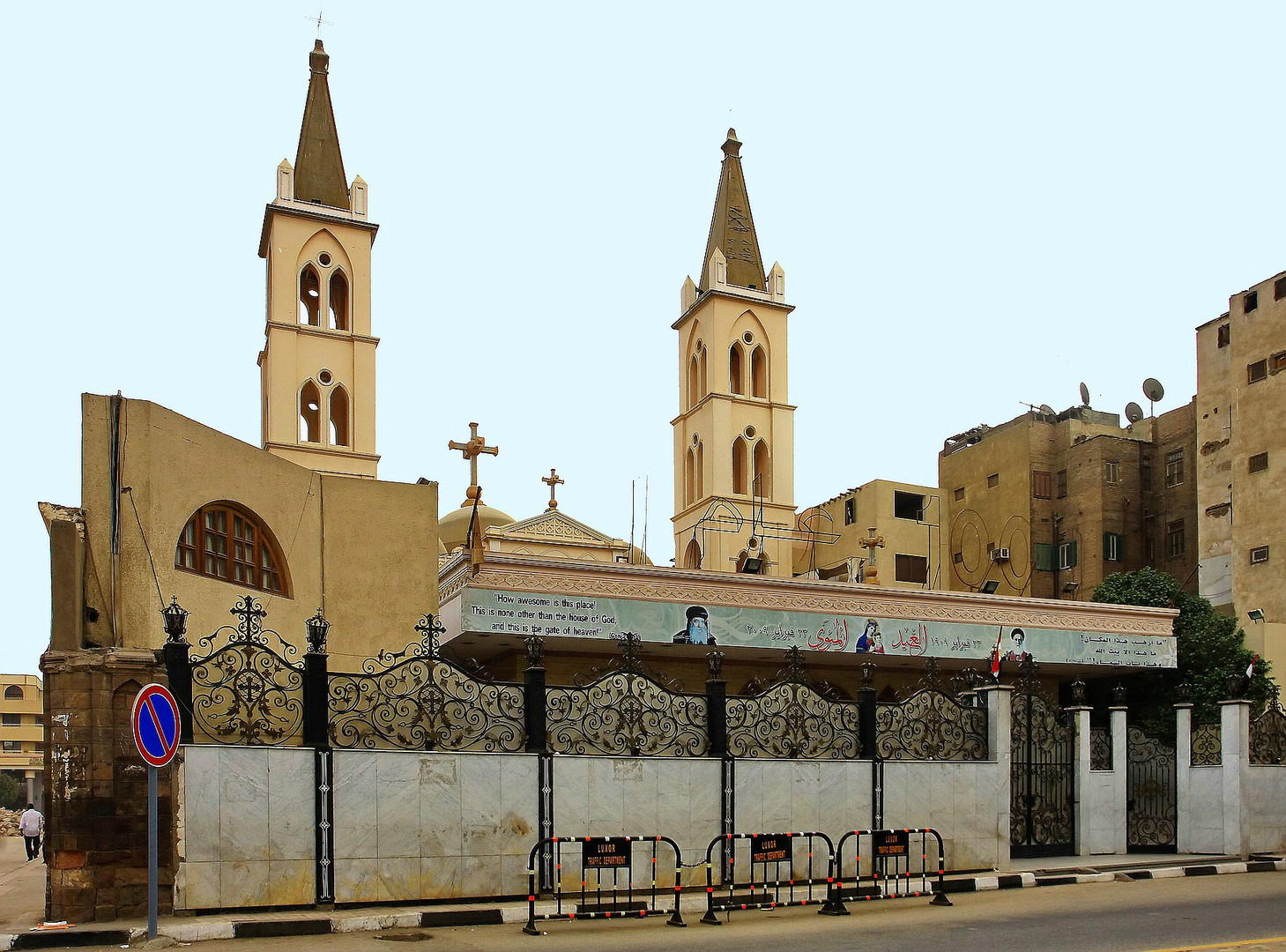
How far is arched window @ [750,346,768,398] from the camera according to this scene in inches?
1937

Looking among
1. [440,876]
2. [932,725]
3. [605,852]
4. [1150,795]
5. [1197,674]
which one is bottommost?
[1150,795]

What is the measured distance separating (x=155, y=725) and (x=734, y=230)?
4133cm

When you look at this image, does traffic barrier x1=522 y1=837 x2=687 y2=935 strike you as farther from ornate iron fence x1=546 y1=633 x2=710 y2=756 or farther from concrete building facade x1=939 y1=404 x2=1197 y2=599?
concrete building facade x1=939 y1=404 x2=1197 y2=599

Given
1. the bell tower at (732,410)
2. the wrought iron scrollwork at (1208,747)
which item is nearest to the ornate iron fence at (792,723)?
the wrought iron scrollwork at (1208,747)

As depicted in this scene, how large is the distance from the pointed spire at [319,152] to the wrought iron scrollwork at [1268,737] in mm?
31972

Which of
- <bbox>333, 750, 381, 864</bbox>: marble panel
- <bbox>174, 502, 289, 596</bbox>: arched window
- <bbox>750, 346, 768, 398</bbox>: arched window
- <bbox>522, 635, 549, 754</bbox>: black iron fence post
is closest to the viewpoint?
<bbox>333, 750, 381, 864</bbox>: marble panel

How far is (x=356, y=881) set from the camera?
46.8 feet

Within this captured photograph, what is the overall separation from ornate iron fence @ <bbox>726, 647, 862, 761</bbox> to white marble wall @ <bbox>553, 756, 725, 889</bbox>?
0.72 meters

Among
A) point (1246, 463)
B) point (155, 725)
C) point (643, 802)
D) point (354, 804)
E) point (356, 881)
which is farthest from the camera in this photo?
point (1246, 463)

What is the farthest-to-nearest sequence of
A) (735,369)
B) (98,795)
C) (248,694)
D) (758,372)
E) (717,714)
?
(758,372) < (735,369) < (717,714) < (248,694) < (98,795)

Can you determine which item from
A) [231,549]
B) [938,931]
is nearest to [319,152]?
[231,549]

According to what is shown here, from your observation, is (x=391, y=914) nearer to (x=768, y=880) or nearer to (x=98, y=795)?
(x=98, y=795)

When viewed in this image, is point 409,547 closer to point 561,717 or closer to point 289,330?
point 561,717

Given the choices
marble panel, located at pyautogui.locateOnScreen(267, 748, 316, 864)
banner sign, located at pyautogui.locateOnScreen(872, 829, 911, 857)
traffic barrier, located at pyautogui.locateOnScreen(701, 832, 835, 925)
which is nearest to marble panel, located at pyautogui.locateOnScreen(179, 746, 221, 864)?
marble panel, located at pyautogui.locateOnScreen(267, 748, 316, 864)
